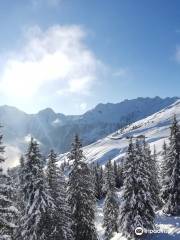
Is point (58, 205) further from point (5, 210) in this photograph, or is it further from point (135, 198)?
point (5, 210)

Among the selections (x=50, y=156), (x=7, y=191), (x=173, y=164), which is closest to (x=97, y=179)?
(x=173, y=164)

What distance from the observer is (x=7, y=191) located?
2288 cm

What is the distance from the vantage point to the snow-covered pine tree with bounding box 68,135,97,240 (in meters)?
42.0

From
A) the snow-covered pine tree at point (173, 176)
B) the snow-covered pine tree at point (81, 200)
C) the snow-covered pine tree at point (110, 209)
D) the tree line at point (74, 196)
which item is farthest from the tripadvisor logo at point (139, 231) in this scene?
the snow-covered pine tree at point (110, 209)

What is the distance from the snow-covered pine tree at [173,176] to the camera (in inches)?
1951

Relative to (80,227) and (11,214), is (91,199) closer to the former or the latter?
(80,227)

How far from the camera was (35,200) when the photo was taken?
114 ft

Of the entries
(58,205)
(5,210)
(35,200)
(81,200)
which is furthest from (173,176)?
(5,210)

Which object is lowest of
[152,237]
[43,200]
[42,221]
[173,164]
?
[152,237]

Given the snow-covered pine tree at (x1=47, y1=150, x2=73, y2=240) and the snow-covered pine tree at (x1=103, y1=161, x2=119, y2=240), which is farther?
the snow-covered pine tree at (x1=103, y1=161, x2=119, y2=240)

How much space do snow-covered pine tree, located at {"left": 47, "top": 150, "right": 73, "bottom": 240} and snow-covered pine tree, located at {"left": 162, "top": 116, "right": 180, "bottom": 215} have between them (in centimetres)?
1680

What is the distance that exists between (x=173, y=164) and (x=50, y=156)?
1929 centimetres

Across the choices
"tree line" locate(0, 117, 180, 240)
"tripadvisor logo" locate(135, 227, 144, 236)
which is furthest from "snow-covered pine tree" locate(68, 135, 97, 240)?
"tripadvisor logo" locate(135, 227, 144, 236)

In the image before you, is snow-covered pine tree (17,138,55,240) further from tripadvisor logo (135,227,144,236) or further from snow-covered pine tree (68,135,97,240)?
tripadvisor logo (135,227,144,236)
